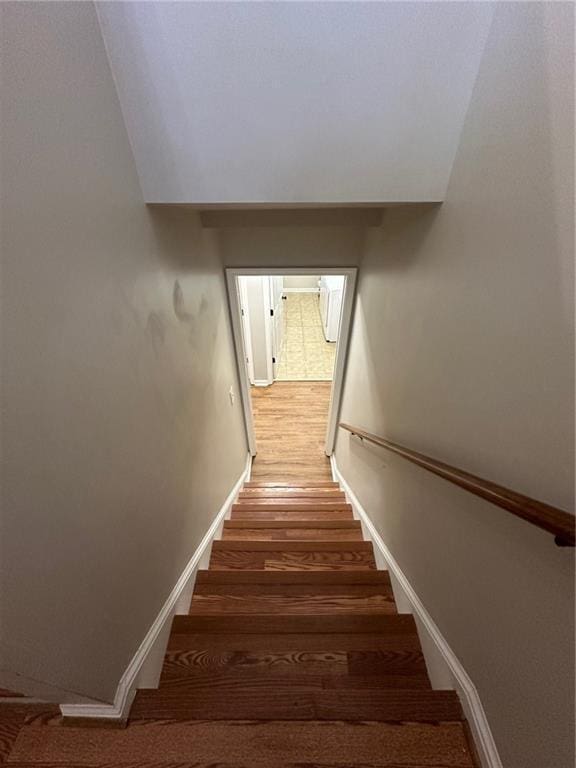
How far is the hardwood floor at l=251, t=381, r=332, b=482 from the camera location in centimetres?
430

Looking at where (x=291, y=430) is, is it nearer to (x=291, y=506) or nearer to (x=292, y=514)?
(x=291, y=506)

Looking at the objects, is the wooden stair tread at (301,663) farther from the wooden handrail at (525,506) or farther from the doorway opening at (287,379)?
the doorway opening at (287,379)

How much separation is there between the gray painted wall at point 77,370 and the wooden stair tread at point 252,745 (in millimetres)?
155

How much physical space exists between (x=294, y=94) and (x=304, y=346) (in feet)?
17.6

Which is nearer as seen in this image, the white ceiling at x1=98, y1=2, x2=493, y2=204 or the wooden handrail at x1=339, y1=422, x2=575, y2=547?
the wooden handrail at x1=339, y1=422, x2=575, y2=547

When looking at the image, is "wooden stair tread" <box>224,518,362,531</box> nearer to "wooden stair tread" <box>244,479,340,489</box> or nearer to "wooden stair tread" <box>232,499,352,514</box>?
"wooden stair tread" <box>232,499,352,514</box>

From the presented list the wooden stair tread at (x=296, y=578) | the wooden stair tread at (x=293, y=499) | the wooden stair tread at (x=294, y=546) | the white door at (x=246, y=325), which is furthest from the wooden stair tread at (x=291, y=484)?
the wooden stair tread at (x=296, y=578)

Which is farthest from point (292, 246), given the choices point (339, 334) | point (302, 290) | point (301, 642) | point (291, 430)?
point (302, 290)

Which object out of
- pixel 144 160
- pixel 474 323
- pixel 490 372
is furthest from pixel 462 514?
pixel 144 160

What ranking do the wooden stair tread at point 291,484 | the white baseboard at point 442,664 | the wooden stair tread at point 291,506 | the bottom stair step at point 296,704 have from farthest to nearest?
1. the wooden stair tread at point 291,484
2. the wooden stair tread at point 291,506
3. the bottom stair step at point 296,704
4. the white baseboard at point 442,664

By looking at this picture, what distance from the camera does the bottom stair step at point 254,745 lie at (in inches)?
36.6

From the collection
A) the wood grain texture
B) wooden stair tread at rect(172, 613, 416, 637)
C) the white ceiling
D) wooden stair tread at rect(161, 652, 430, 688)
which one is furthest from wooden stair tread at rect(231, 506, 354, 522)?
the white ceiling

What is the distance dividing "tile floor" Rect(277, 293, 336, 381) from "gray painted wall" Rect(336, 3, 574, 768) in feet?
13.5

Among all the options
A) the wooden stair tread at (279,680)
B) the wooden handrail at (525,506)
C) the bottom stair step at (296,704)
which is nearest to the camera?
the wooden handrail at (525,506)
